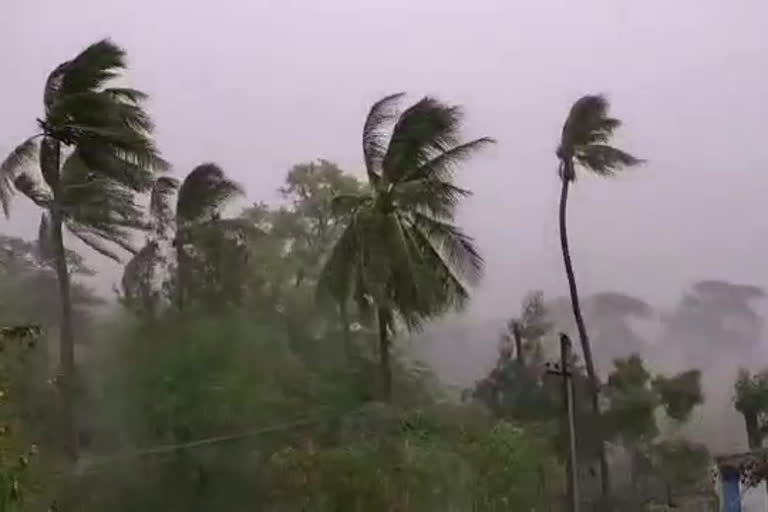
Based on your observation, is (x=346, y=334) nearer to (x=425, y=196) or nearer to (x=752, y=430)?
(x=425, y=196)

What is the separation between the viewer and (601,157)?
26703 millimetres

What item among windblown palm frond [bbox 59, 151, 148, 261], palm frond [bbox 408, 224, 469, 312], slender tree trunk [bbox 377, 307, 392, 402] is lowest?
slender tree trunk [bbox 377, 307, 392, 402]

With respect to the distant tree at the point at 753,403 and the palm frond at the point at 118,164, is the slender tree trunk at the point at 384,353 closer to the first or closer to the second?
the palm frond at the point at 118,164

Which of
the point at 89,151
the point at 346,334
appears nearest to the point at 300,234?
the point at 346,334

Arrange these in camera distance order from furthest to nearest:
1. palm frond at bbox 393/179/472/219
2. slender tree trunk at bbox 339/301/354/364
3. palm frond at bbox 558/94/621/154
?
palm frond at bbox 558/94/621/154, slender tree trunk at bbox 339/301/354/364, palm frond at bbox 393/179/472/219

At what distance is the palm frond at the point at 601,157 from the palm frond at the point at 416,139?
6547mm

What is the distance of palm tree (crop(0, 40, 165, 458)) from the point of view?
58.9ft

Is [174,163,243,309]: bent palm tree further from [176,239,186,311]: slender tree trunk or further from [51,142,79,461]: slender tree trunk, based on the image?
[51,142,79,461]: slender tree trunk

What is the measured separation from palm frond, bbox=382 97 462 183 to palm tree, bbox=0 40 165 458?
3.86m

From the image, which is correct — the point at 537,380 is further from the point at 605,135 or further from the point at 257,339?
the point at 257,339

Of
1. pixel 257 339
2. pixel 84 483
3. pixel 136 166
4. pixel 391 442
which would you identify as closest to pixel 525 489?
pixel 391 442

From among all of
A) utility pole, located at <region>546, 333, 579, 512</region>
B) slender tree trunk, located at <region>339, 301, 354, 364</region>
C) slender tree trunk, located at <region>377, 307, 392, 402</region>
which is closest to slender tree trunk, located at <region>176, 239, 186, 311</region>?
slender tree trunk, located at <region>339, 301, 354, 364</region>

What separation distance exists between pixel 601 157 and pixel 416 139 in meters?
7.43

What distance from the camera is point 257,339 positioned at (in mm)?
20266
